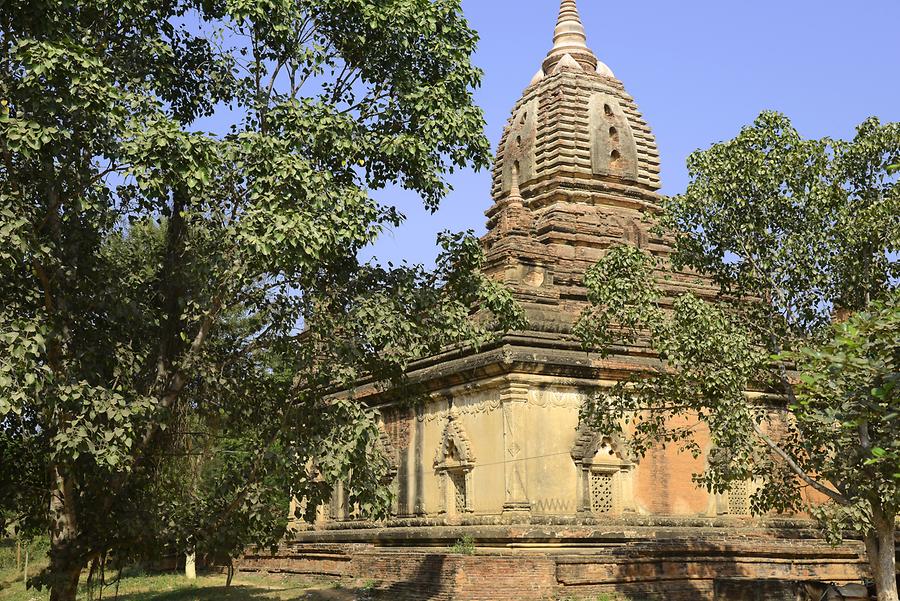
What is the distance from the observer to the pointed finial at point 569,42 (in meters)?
28.2

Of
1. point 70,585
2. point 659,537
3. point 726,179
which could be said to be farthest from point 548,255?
point 70,585

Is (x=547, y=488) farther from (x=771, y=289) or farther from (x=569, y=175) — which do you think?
(x=569, y=175)

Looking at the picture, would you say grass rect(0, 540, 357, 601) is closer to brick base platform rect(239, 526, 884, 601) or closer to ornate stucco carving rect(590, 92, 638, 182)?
brick base platform rect(239, 526, 884, 601)

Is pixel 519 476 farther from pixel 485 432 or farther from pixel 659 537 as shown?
pixel 659 537

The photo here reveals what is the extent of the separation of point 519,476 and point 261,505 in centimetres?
728

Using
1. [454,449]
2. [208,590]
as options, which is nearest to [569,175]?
[454,449]

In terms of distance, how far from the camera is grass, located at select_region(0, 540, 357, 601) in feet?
65.5

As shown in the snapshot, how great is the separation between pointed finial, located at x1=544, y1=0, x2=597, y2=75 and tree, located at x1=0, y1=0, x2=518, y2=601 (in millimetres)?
15375

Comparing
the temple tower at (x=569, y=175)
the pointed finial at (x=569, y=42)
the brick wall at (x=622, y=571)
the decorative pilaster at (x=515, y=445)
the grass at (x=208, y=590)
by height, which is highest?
the pointed finial at (x=569, y=42)

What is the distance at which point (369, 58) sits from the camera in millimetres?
13320

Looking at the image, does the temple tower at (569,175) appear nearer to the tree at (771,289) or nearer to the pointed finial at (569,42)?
the pointed finial at (569,42)

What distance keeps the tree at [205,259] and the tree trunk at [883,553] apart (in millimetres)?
5514

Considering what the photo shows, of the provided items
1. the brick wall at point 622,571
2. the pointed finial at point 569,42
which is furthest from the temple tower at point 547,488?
the pointed finial at point 569,42

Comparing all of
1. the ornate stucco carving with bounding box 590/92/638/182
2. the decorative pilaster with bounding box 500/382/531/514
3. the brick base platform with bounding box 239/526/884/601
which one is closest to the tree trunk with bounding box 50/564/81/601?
the brick base platform with bounding box 239/526/884/601
